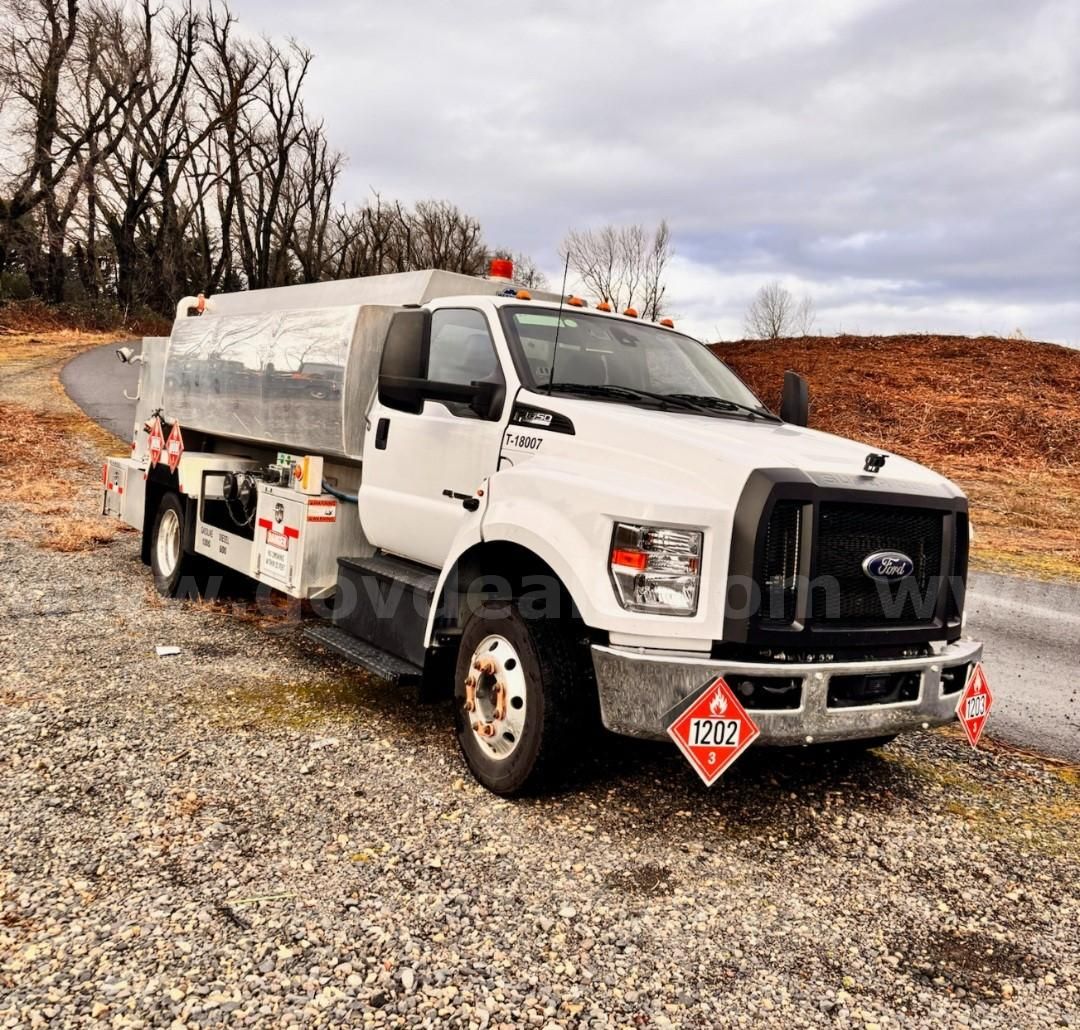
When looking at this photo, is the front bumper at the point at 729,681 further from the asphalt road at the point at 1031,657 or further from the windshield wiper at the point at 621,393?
the asphalt road at the point at 1031,657

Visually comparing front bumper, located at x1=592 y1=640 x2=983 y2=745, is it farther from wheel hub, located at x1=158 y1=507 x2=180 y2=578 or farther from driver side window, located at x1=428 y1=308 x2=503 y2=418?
wheel hub, located at x1=158 y1=507 x2=180 y2=578

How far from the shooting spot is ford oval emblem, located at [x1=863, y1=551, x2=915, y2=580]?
3.66 meters

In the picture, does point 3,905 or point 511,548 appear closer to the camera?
point 3,905

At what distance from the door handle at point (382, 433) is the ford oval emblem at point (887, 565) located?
2773 mm

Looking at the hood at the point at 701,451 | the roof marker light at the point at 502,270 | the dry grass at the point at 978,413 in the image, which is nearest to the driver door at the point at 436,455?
the hood at the point at 701,451

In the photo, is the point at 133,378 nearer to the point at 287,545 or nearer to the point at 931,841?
the point at 287,545

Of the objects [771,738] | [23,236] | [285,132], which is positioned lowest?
[771,738]

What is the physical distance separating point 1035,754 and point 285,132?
178 ft

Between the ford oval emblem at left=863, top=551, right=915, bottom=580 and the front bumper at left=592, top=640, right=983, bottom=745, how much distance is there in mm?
346

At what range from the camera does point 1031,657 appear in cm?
695

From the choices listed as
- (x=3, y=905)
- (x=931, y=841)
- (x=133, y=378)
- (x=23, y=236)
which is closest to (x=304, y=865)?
(x=3, y=905)

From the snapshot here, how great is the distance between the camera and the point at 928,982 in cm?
291

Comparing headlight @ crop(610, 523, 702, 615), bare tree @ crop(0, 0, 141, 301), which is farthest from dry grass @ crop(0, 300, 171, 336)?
headlight @ crop(610, 523, 702, 615)

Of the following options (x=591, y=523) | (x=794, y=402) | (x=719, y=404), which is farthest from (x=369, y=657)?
(x=794, y=402)
